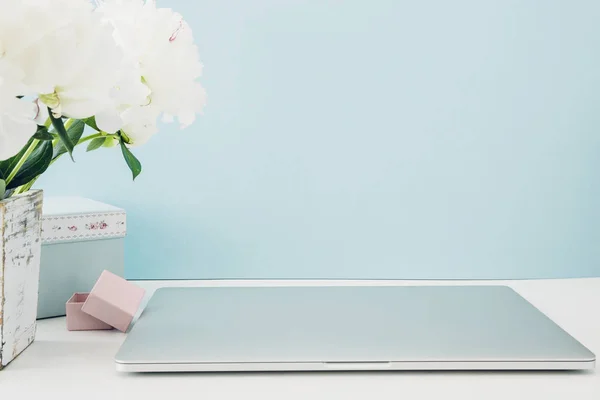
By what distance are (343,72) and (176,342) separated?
609 mm

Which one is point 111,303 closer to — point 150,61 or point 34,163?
point 34,163

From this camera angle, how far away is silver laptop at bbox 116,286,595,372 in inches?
27.4

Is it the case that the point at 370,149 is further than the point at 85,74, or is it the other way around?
the point at 370,149

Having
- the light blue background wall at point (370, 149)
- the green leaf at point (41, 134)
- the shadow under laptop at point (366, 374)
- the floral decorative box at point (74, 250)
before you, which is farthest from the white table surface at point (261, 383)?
the light blue background wall at point (370, 149)

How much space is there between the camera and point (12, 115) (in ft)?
1.85

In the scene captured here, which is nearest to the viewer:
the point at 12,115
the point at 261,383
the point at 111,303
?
the point at 12,115

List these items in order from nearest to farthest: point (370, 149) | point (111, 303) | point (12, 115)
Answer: point (12, 115) → point (111, 303) → point (370, 149)

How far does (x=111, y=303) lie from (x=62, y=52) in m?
0.36

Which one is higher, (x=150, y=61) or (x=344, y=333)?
(x=150, y=61)

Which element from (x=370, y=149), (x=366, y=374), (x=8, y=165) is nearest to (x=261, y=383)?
(x=366, y=374)

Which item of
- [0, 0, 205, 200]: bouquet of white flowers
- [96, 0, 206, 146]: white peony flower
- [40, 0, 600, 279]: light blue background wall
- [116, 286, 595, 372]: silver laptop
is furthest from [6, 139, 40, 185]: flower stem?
[40, 0, 600, 279]: light blue background wall

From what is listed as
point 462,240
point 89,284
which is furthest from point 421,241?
point 89,284

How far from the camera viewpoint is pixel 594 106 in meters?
1.19

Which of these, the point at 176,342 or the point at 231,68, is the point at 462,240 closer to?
the point at 231,68
